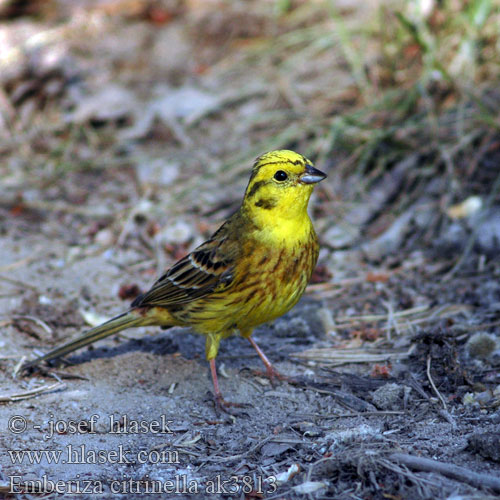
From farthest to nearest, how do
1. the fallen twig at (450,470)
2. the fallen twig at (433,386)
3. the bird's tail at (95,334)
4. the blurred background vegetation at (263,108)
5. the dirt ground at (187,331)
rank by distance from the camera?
1. the blurred background vegetation at (263,108)
2. the bird's tail at (95,334)
3. the fallen twig at (433,386)
4. the dirt ground at (187,331)
5. the fallen twig at (450,470)

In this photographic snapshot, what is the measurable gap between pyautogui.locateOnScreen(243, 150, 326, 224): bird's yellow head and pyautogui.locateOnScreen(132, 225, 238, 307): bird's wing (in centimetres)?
33

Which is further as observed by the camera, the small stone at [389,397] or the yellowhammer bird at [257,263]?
the yellowhammer bird at [257,263]

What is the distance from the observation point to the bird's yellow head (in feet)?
14.1

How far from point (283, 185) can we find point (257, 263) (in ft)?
1.66

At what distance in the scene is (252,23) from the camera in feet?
30.7

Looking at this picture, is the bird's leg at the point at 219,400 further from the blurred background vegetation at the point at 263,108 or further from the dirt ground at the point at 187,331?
the blurred background vegetation at the point at 263,108

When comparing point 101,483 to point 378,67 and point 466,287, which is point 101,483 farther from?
point 378,67

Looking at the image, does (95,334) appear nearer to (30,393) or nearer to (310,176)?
(30,393)

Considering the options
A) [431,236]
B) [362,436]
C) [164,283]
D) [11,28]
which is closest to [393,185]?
[431,236]

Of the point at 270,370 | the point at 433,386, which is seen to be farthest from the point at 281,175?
the point at 433,386

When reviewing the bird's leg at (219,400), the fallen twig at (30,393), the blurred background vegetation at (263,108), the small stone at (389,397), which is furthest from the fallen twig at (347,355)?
the fallen twig at (30,393)

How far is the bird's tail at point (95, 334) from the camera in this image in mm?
4613

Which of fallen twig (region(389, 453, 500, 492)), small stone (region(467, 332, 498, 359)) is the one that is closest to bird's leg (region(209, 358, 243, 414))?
fallen twig (region(389, 453, 500, 492))

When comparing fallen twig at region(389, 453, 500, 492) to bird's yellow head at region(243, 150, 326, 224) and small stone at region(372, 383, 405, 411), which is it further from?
bird's yellow head at region(243, 150, 326, 224)
